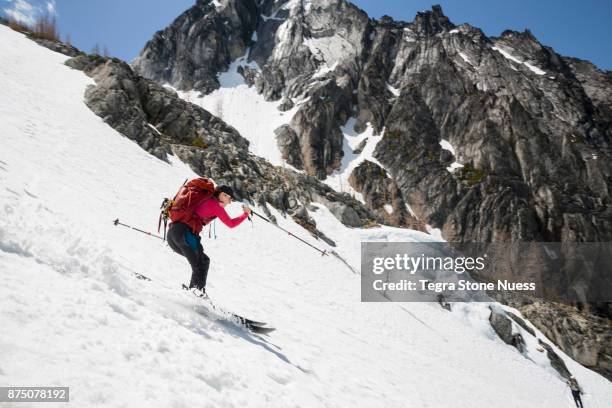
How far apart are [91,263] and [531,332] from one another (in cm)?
3534

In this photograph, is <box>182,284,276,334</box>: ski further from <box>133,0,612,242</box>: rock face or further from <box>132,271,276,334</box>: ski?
<box>133,0,612,242</box>: rock face

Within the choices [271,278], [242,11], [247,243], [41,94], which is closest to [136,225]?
[271,278]

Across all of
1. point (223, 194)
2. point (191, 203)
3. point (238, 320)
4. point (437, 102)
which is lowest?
point (238, 320)

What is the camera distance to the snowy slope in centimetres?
380

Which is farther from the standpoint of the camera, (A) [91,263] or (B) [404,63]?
(B) [404,63]

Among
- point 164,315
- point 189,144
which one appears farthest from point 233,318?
point 189,144

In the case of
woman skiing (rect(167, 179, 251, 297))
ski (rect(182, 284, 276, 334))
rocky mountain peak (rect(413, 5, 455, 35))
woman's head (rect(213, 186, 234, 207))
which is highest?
rocky mountain peak (rect(413, 5, 455, 35))

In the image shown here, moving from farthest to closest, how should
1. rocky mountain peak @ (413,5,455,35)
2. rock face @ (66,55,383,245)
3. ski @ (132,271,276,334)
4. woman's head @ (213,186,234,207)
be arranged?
rocky mountain peak @ (413,5,455,35) < rock face @ (66,55,383,245) < woman's head @ (213,186,234,207) < ski @ (132,271,276,334)

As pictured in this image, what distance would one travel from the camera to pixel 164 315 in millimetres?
5652

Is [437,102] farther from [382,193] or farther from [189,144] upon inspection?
[189,144]

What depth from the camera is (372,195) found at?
82875 millimetres

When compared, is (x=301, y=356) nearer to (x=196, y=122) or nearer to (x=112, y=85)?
(x=112, y=85)

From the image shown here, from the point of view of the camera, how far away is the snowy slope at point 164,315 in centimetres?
380

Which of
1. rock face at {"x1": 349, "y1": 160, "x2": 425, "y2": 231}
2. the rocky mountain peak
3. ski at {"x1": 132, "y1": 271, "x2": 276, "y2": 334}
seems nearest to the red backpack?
ski at {"x1": 132, "y1": 271, "x2": 276, "y2": 334}
